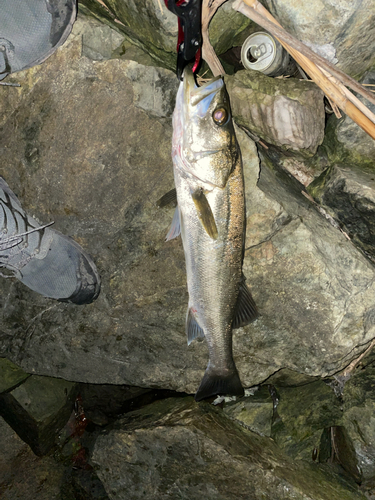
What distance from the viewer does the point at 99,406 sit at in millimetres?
5047

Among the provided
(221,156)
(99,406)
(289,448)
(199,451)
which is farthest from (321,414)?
(221,156)

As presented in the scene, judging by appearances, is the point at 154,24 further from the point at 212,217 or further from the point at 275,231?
the point at 275,231

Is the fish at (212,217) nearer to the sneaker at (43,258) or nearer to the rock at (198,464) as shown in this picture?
the rock at (198,464)

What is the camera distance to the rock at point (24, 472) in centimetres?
487

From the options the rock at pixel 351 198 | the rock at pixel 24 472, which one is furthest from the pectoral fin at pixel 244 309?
the rock at pixel 24 472

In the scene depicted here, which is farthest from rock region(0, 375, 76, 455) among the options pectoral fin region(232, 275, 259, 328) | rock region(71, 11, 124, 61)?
rock region(71, 11, 124, 61)

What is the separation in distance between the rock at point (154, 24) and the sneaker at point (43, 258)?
201cm

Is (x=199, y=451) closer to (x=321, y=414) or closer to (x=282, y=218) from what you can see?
(x=321, y=414)

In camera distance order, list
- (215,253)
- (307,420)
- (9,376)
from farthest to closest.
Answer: (9,376)
(307,420)
(215,253)

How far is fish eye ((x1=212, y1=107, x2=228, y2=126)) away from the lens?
282cm

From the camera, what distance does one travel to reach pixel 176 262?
367 cm

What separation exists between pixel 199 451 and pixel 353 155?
3.61 meters

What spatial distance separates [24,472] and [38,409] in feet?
3.28

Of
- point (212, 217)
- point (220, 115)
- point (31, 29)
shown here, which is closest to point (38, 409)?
point (212, 217)
